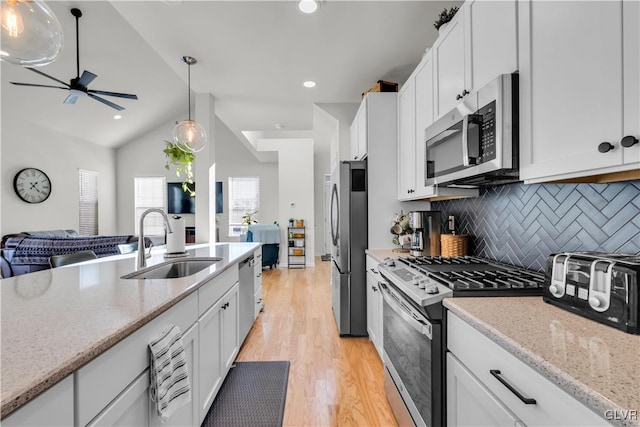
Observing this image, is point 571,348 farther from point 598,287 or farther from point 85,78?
point 85,78

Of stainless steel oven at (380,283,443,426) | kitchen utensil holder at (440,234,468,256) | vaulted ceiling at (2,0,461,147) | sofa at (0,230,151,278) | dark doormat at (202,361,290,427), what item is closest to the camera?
stainless steel oven at (380,283,443,426)

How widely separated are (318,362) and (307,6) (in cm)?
269

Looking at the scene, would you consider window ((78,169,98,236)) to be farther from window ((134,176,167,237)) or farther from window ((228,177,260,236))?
window ((228,177,260,236))

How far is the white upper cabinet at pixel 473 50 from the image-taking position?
50.6 inches

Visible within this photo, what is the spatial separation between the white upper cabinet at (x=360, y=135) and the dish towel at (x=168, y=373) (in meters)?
2.30

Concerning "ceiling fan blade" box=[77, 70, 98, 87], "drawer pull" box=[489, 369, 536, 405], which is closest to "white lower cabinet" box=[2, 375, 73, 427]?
"drawer pull" box=[489, 369, 536, 405]

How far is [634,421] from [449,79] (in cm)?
170

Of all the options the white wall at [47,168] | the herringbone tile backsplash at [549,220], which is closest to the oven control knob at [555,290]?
the herringbone tile backsplash at [549,220]

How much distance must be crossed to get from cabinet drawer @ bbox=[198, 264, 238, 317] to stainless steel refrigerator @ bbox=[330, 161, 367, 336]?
106cm

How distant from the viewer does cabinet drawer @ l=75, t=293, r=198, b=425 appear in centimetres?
76

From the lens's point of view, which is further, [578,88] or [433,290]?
[433,290]

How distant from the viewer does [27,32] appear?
1.48 meters

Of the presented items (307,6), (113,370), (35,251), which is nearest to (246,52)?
(307,6)

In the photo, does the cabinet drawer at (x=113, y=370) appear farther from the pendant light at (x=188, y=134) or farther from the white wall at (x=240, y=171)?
the white wall at (x=240, y=171)
